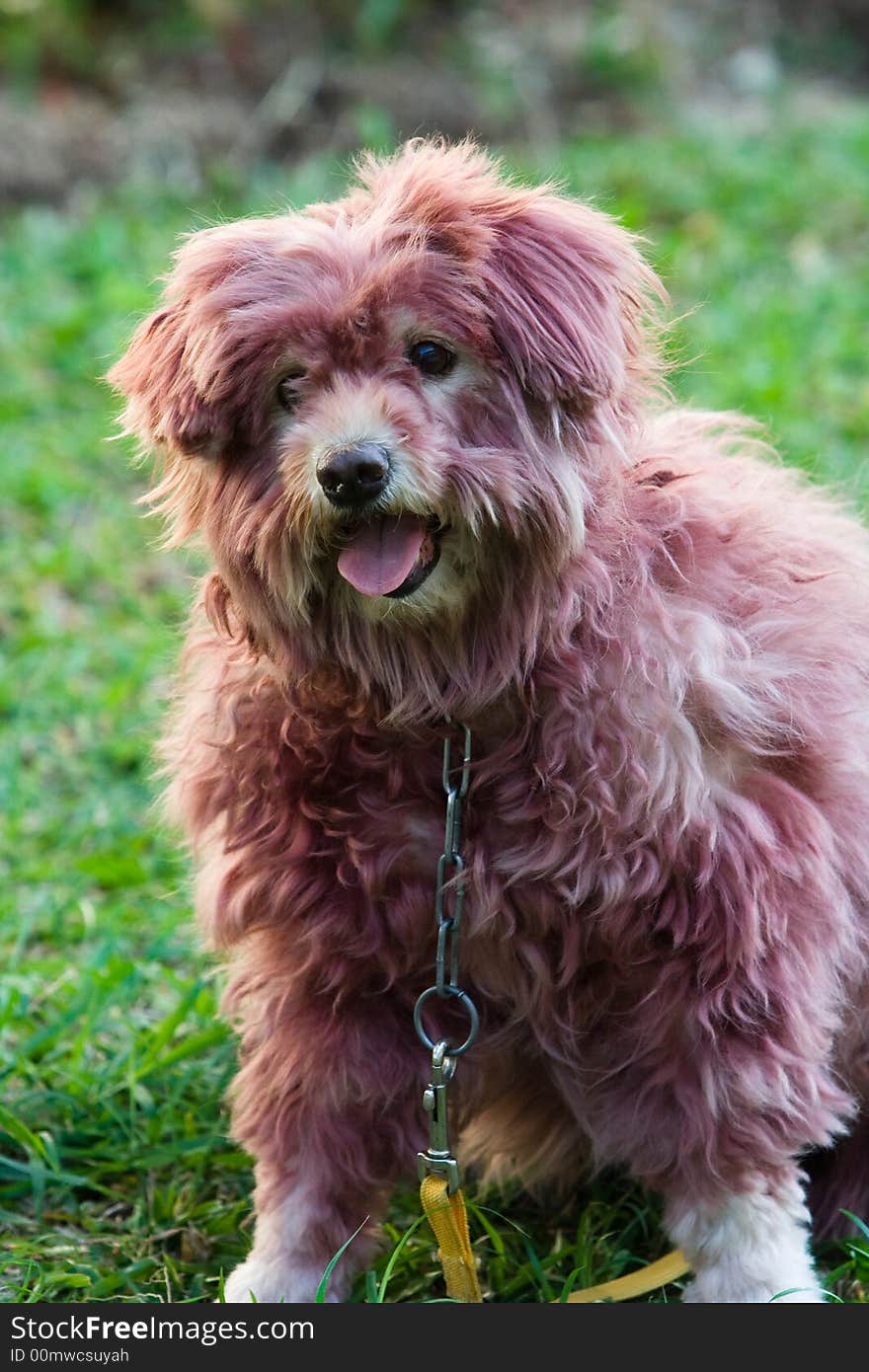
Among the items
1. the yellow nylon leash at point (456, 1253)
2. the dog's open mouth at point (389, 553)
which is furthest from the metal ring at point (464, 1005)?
the dog's open mouth at point (389, 553)

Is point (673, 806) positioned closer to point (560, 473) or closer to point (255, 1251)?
point (560, 473)

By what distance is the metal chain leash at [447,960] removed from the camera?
2.28m

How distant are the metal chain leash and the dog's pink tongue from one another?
270 mm

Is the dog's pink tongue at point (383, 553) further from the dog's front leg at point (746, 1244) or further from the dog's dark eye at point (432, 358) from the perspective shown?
the dog's front leg at point (746, 1244)

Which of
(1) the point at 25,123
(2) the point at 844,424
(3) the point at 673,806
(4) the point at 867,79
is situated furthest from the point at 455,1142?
(4) the point at 867,79

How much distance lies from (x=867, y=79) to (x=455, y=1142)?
807 cm

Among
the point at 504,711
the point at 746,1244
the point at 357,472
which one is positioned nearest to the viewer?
the point at 357,472

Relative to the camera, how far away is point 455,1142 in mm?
2631

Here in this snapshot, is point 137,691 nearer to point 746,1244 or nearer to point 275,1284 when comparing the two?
point 275,1284

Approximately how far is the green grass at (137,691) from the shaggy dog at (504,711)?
0.92 feet

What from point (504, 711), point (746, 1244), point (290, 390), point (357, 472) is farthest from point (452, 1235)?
point (290, 390)

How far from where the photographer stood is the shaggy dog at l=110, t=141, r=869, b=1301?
2.16m

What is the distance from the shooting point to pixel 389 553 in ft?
7.07

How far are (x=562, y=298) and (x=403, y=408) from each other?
260 millimetres
